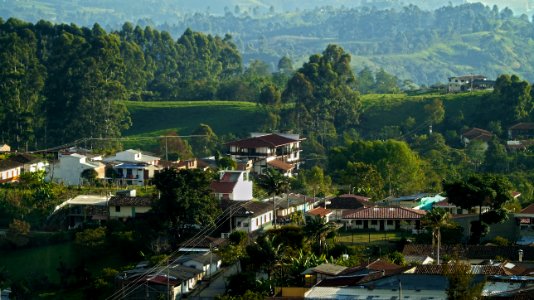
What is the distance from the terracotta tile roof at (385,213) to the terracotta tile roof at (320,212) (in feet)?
3.97

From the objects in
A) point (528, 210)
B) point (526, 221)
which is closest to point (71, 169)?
point (528, 210)

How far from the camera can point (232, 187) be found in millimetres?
50156

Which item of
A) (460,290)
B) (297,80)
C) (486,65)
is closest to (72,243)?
(460,290)

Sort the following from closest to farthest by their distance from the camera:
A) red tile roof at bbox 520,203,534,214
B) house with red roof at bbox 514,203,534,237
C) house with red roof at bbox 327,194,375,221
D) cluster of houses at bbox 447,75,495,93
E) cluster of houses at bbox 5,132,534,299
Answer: cluster of houses at bbox 5,132,534,299 < house with red roof at bbox 514,203,534,237 < red tile roof at bbox 520,203,534,214 < house with red roof at bbox 327,194,375,221 < cluster of houses at bbox 447,75,495,93

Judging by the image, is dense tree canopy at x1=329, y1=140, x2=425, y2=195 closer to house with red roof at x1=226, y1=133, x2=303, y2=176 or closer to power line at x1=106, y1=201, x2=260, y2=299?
house with red roof at x1=226, y1=133, x2=303, y2=176

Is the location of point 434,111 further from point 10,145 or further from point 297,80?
point 10,145

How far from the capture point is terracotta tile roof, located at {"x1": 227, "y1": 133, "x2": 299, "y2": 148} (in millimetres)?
63312

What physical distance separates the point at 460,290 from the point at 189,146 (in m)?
42.6

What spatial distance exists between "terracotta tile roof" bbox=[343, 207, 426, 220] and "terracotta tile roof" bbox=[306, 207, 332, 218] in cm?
121

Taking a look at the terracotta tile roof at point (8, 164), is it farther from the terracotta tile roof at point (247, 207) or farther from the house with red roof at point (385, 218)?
the house with red roof at point (385, 218)

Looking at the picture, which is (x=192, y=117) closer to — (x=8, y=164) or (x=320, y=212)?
(x=8, y=164)

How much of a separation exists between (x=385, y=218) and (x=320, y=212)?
126 inches

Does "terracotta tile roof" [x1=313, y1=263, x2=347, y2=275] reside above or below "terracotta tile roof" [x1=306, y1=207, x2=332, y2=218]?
above

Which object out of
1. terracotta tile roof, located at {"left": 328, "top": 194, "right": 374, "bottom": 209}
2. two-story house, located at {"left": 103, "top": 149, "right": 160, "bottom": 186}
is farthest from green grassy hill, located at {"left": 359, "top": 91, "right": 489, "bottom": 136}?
terracotta tile roof, located at {"left": 328, "top": 194, "right": 374, "bottom": 209}
